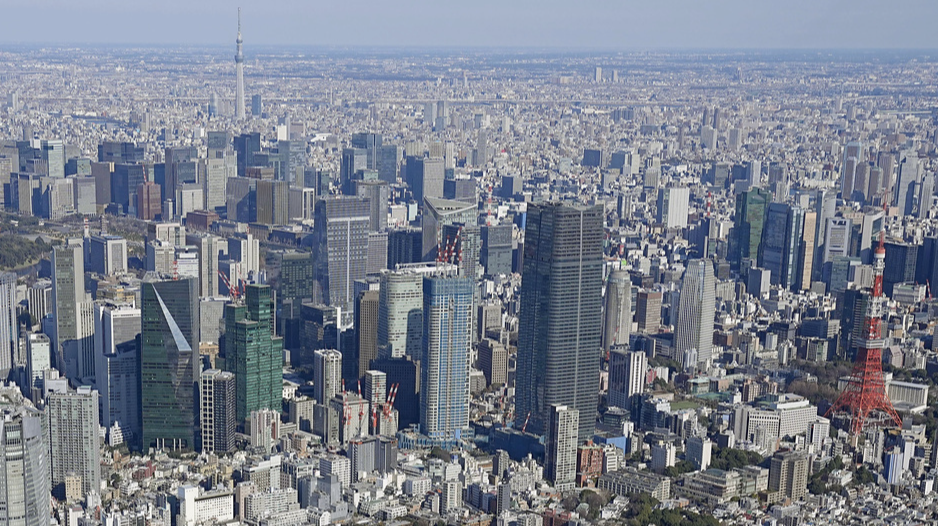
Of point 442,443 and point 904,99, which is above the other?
point 904,99

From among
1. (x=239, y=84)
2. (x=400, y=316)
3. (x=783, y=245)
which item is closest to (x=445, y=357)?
(x=400, y=316)

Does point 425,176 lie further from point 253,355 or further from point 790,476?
point 790,476

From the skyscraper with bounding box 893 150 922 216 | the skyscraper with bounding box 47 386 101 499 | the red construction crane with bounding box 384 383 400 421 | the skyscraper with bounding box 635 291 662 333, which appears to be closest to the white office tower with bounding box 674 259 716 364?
the skyscraper with bounding box 635 291 662 333

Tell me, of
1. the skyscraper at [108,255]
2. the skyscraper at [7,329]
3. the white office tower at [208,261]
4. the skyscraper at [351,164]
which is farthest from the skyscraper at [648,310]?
the skyscraper at [351,164]

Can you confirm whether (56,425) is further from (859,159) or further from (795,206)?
(859,159)

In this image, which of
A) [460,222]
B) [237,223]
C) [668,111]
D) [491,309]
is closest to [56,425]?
[491,309]
